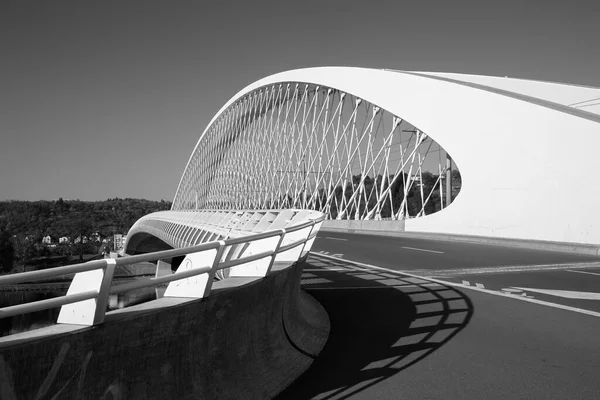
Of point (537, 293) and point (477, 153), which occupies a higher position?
point (477, 153)

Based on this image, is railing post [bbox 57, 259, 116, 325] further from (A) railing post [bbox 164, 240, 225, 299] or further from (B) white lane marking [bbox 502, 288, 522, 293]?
(B) white lane marking [bbox 502, 288, 522, 293]

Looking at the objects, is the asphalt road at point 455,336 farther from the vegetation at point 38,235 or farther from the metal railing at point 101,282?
the vegetation at point 38,235

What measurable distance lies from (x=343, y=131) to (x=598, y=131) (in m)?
24.5

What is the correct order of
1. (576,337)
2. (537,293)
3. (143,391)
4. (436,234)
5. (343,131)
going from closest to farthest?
(143,391)
(576,337)
(537,293)
(436,234)
(343,131)

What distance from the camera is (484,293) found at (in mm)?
9547

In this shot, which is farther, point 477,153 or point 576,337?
point 477,153

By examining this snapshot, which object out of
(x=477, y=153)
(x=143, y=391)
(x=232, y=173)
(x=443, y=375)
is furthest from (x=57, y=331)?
(x=232, y=173)

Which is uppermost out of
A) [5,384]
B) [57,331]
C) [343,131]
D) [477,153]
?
[343,131]

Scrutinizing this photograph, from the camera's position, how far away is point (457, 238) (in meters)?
22.4

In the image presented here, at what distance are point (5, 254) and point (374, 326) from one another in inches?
1393

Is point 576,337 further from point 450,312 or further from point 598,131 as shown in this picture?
point 598,131

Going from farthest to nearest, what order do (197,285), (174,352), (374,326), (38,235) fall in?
(38,235), (374,326), (197,285), (174,352)

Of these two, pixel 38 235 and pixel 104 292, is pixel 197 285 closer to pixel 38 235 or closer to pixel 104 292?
pixel 104 292

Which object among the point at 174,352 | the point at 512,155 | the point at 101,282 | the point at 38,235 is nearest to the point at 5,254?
the point at 38,235
